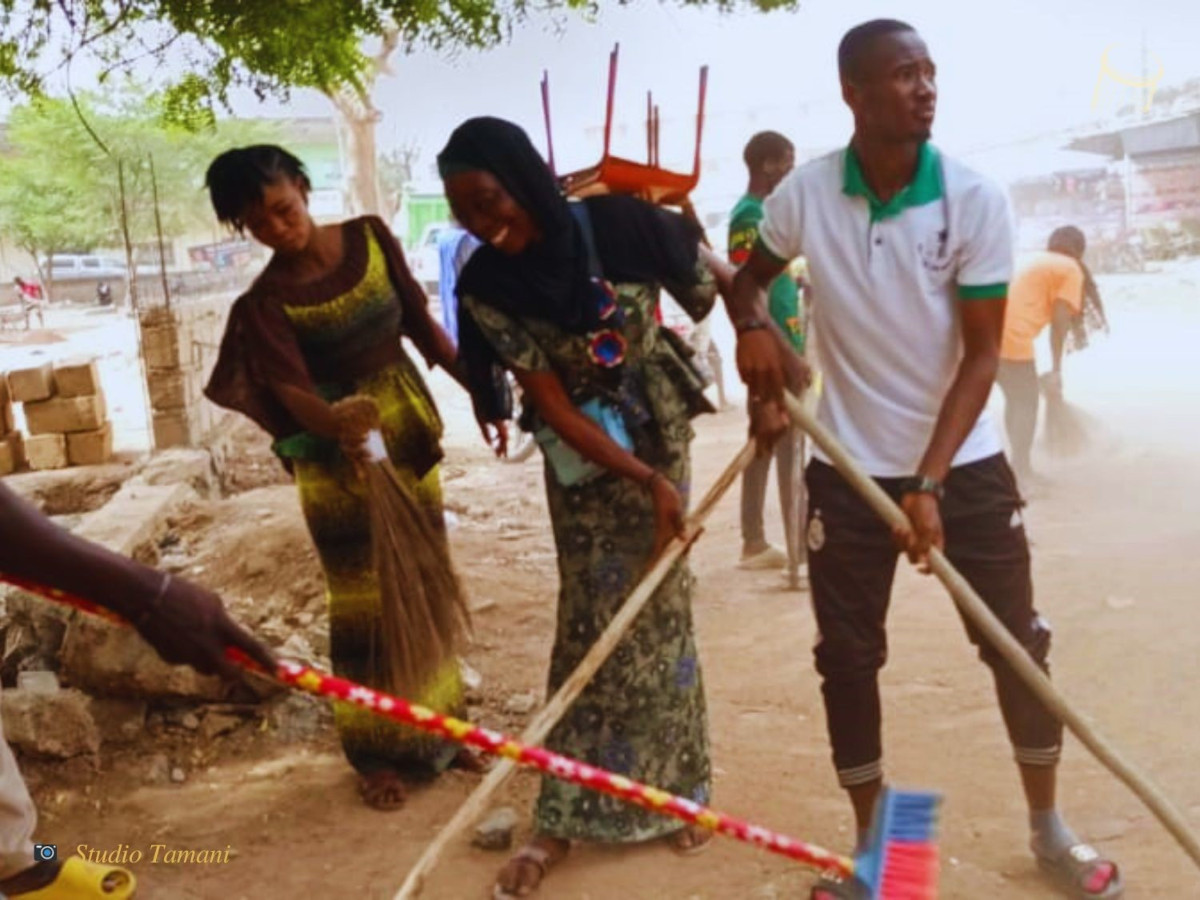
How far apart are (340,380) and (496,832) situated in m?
1.25

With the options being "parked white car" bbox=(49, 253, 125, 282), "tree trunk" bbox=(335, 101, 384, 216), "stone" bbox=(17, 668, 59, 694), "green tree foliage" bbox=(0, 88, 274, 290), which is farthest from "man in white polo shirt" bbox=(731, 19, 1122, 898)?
"parked white car" bbox=(49, 253, 125, 282)

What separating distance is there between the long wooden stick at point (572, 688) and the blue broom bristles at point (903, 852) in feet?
2.00

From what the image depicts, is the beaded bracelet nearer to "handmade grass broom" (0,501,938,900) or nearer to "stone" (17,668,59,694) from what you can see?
"handmade grass broom" (0,501,938,900)

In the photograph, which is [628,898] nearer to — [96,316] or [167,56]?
[167,56]

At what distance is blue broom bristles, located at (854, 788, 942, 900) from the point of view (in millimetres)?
2377

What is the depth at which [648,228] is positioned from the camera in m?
2.78

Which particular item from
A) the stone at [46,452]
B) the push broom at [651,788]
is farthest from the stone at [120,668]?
the stone at [46,452]

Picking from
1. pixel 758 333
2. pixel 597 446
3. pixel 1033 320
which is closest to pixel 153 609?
pixel 597 446

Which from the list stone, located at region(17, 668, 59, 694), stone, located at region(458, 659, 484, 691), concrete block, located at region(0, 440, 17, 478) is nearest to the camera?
stone, located at region(17, 668, 59, 694)

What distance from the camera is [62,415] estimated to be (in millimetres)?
9305

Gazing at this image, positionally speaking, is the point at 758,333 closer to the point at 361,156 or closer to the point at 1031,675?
the point at 1031,675

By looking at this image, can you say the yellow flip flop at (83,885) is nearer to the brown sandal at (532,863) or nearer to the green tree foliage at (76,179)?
the brown sandal at (532,863)

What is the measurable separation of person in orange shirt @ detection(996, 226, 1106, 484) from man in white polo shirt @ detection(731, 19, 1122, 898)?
4452mm

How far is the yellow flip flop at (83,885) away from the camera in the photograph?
2.63 m
